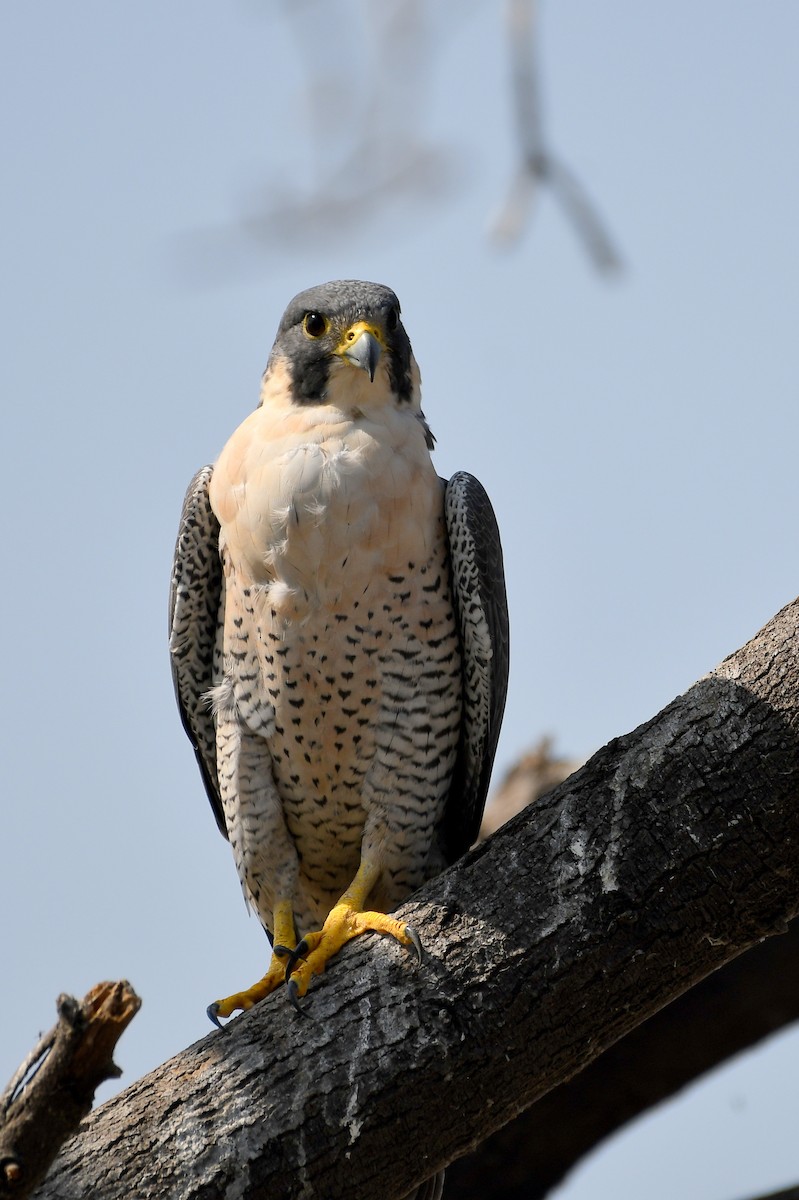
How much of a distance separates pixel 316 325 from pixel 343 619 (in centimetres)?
116

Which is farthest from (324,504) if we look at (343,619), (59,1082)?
(59,1082)

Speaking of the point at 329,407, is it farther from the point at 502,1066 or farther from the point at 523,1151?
the point at 523,1151

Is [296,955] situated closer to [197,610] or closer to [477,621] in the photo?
[477,621]

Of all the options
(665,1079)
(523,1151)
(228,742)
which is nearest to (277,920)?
(228,742)

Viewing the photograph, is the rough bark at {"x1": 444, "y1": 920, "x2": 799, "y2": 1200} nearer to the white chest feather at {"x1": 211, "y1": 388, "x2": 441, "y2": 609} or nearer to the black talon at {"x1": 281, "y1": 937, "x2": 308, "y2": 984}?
the black talon at {"x1": 281, "y1": 937, "x2": 308, "y2": 984}

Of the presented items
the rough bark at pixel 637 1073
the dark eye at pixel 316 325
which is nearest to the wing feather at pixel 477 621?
the dark eye at pixel 316 325

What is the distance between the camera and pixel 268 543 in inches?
190

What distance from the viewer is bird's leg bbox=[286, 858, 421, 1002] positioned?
3902 mm

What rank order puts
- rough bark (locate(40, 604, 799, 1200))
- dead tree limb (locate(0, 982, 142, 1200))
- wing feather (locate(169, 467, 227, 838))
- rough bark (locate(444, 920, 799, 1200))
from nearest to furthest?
dead tree limb (locate(0, 982, 142, 1200)) < rough bark (locate(40, 604, 799, 1200)) < wing feather (locate(169, 467, 227, 838)) < rough bark (locate(444, 920, 799, 1200))

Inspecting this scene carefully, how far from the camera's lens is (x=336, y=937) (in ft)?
14.3

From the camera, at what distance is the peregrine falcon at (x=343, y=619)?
480cm

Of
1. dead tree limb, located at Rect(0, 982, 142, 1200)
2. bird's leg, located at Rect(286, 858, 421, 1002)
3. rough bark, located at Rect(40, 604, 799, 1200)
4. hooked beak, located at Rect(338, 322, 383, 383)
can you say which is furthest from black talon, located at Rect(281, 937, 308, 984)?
hooked beak, located at Rect(338, 322, 383, 383)

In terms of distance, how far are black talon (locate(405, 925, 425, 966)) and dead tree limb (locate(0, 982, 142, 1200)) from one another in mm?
1113

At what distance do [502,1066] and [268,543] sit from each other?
6.66ft
